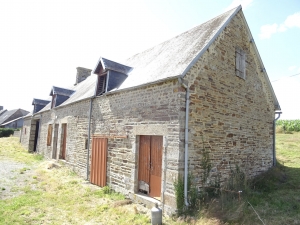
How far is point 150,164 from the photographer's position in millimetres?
6887

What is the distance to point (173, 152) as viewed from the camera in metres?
5.94

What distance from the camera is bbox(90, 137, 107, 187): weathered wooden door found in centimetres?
866

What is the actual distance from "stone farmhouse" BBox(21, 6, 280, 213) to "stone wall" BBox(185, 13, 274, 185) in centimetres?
3

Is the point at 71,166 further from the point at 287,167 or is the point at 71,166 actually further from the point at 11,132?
the point at 11,132

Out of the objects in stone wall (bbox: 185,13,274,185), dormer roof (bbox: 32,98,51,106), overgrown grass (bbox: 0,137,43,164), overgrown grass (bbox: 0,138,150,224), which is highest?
dormer roof (bbox: 32,98,51,106)

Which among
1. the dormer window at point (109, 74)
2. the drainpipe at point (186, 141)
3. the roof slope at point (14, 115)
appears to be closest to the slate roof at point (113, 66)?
the dormer window at point (109, 74)

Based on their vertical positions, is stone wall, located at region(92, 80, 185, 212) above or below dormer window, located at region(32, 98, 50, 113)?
below

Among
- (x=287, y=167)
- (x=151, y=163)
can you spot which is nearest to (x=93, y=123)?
(x=151, y=163)

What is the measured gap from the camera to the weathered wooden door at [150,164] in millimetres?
6598

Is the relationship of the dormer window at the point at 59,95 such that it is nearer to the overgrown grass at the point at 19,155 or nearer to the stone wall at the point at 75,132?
the stone wall at the point at 75,132

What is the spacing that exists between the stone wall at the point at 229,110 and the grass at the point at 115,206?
99 centimetres

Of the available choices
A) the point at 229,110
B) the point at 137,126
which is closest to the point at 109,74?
the point at 137,126

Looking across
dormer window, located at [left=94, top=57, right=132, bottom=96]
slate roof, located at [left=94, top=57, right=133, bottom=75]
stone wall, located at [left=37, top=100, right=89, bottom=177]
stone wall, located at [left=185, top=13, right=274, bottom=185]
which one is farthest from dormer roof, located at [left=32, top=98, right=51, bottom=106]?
stone wall, located at [left=185, top=13, right=274, bottom=185]

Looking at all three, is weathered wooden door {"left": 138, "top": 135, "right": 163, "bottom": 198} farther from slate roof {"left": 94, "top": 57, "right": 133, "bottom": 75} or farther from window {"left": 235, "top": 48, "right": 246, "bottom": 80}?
window {"left": 235, "top": 48, "right": 246, "bottom": 80}
